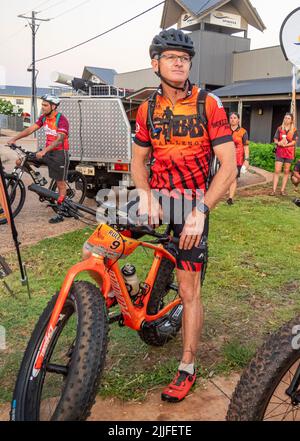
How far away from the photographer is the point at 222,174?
278cm

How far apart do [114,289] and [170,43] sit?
1626mm

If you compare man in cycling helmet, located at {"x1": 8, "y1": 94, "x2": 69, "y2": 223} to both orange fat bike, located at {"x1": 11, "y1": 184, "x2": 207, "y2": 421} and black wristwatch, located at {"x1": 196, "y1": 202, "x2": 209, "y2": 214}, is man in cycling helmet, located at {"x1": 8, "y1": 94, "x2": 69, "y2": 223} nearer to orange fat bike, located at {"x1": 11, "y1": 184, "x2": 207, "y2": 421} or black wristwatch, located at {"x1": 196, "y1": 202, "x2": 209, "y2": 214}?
orange fat bike, located at {"x1": 11, "y1": 184, "x2": 207, "y2": 421}

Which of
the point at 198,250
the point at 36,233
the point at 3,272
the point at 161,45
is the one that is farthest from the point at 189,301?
the point at 36,233

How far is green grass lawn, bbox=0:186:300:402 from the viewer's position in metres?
3.34

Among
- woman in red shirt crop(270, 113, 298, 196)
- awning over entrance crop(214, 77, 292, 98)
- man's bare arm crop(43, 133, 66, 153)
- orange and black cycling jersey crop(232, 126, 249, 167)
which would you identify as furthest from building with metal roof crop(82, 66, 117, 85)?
man's bare arm crop(43, 133, 66, 153)

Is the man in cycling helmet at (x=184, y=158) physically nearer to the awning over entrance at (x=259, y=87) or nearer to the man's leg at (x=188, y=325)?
the man's leg at (x=188, y=325)

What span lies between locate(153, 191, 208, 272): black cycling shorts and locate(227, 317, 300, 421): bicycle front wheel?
2.98 ft

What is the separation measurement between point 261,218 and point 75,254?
3.91 m

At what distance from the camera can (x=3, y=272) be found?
3445mm

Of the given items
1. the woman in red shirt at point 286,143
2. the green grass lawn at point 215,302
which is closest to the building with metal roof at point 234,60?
the woman in red shirt at point 286,143

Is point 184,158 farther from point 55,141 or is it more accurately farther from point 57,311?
point 55,141

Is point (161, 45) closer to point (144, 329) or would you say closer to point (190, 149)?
point (190, 149)

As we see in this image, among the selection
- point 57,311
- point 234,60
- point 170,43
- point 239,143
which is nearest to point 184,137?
point 170,43

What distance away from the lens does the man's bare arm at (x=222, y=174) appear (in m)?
2.78
